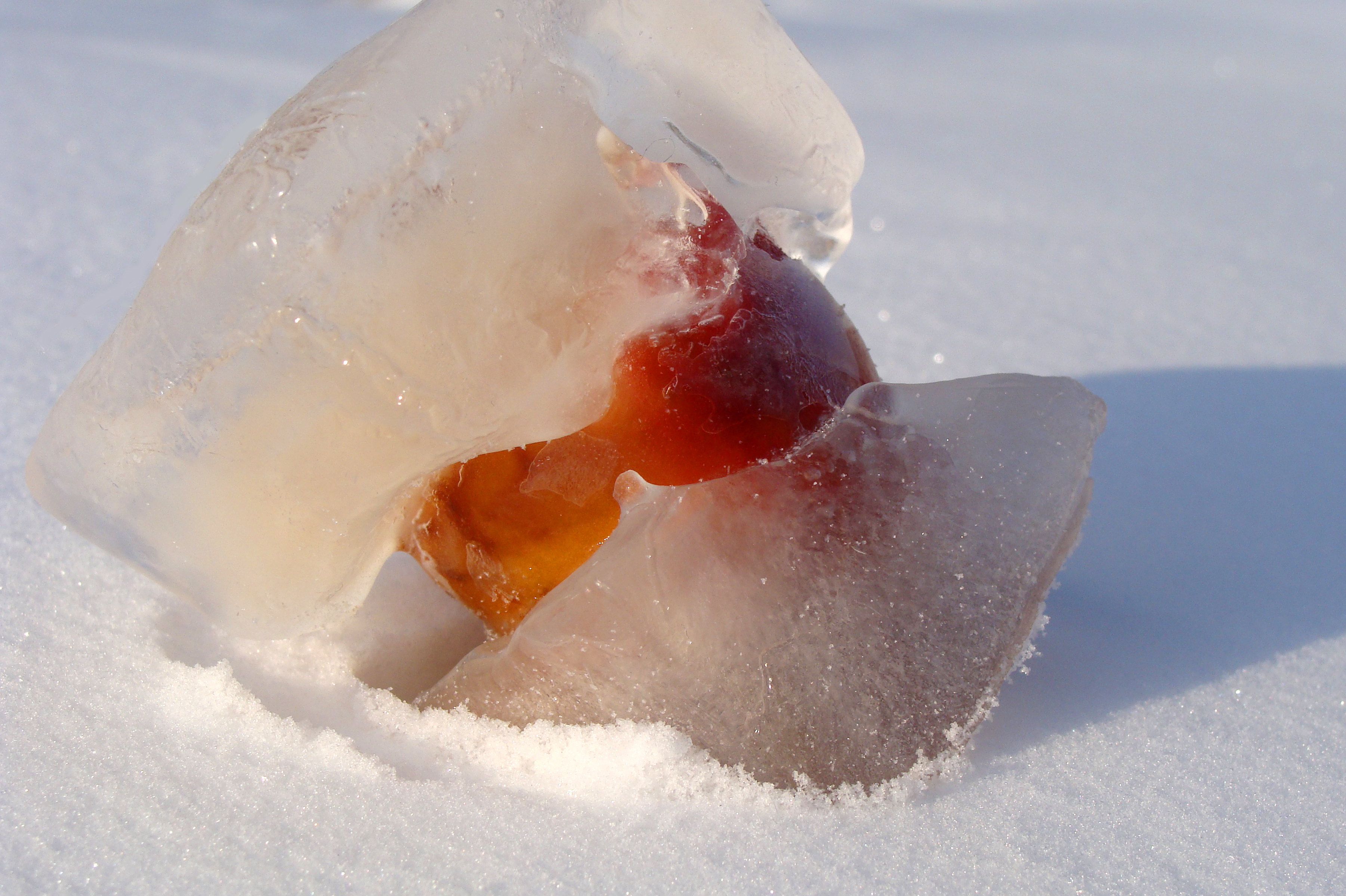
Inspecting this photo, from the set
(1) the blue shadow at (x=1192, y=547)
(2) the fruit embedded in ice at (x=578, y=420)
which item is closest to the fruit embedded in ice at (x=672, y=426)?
(2) the fruit embedded in ice at (x=578, y=420)

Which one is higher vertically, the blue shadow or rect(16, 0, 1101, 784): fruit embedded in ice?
rect(16, 0, 1101, 784): fruit embedded in ice

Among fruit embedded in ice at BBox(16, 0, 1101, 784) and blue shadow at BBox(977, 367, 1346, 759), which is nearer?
fruit embedded in ice at BBox(16, 0, 1101, 784)

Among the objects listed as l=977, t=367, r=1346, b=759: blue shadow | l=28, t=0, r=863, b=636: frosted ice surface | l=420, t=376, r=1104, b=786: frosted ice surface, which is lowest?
l=977, t=367, r=1346, b=759: blue shadow

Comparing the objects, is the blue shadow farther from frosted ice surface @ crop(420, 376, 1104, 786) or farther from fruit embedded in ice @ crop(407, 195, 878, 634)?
fruit embedded in ice @ crop(407, 195, 878, 634)

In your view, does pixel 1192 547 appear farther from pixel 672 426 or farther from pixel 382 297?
pixel 382 297

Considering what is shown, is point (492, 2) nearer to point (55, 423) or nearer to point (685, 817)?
point (55, 423)

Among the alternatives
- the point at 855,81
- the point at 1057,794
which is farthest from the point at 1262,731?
the point at 855,81

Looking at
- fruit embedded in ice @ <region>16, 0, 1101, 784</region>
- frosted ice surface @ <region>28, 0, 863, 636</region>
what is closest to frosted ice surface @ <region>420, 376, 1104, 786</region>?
fruit embedded in ice @ <region>16, 0, 1101, 784</region>
